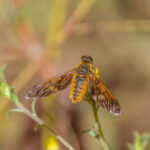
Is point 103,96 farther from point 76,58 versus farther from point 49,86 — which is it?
point 76,58

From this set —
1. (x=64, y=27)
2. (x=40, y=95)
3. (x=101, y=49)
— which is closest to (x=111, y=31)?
(x=101, y=49)

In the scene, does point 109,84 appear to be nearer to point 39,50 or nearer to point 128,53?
point 128,53

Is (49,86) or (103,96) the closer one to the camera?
(103,96)

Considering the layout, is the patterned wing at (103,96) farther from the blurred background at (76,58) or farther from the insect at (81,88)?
the blurred background at (76,58)

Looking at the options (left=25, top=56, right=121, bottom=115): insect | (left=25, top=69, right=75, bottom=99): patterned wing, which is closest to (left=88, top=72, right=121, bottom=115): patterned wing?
(left=25, top=56, right=121, bottom=115): insect

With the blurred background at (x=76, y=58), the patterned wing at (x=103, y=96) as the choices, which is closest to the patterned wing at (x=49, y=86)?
the patterned wing at (x=103, y=96)

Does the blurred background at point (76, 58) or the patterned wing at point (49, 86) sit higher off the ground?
the blurred background at point (76, 58)

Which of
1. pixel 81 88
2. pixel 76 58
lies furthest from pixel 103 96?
pixel 76 58
